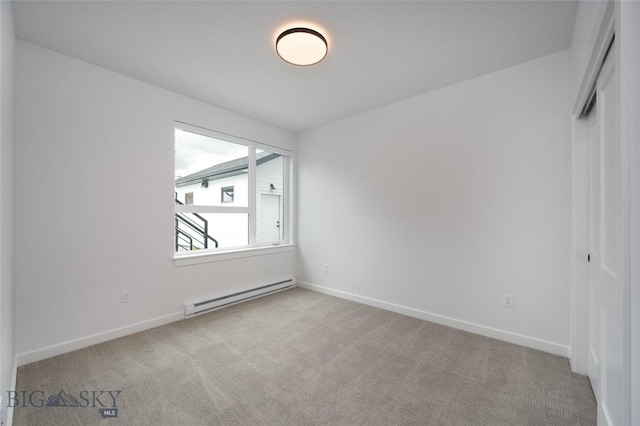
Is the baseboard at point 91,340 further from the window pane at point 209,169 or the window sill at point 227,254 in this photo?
the window pane at point 209,169

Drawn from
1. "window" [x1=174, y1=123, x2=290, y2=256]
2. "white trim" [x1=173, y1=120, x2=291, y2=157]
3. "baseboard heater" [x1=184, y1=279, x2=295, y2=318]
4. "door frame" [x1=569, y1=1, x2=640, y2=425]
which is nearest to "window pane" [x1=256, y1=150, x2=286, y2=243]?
"window" [x1=174, y1=123, x2=290, y2=256]

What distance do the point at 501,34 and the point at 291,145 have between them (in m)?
3.13

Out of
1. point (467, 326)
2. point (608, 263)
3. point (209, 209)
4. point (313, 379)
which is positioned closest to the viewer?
point (608, 263)

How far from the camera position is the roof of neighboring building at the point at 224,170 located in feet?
11.0

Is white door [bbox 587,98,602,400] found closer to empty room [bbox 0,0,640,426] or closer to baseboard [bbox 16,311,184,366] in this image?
empty room [bbox 0,0,640,426]

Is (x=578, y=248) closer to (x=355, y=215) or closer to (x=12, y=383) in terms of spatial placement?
(x=355, y=215)

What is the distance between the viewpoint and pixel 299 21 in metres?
1.92

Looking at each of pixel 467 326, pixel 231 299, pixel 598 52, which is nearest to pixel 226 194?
pixel 231 299

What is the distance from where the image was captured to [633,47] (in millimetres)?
823

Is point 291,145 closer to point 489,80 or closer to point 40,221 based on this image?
point 489,80

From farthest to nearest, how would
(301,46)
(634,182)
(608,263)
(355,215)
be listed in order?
(355,215), (301,46), (608,263), (634,182)

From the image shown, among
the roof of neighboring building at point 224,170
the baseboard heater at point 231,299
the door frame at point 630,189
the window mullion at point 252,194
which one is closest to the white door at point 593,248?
the door frame at point 630,189

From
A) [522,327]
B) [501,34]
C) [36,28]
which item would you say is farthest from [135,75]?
[522,327]

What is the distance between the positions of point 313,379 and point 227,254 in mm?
2092
